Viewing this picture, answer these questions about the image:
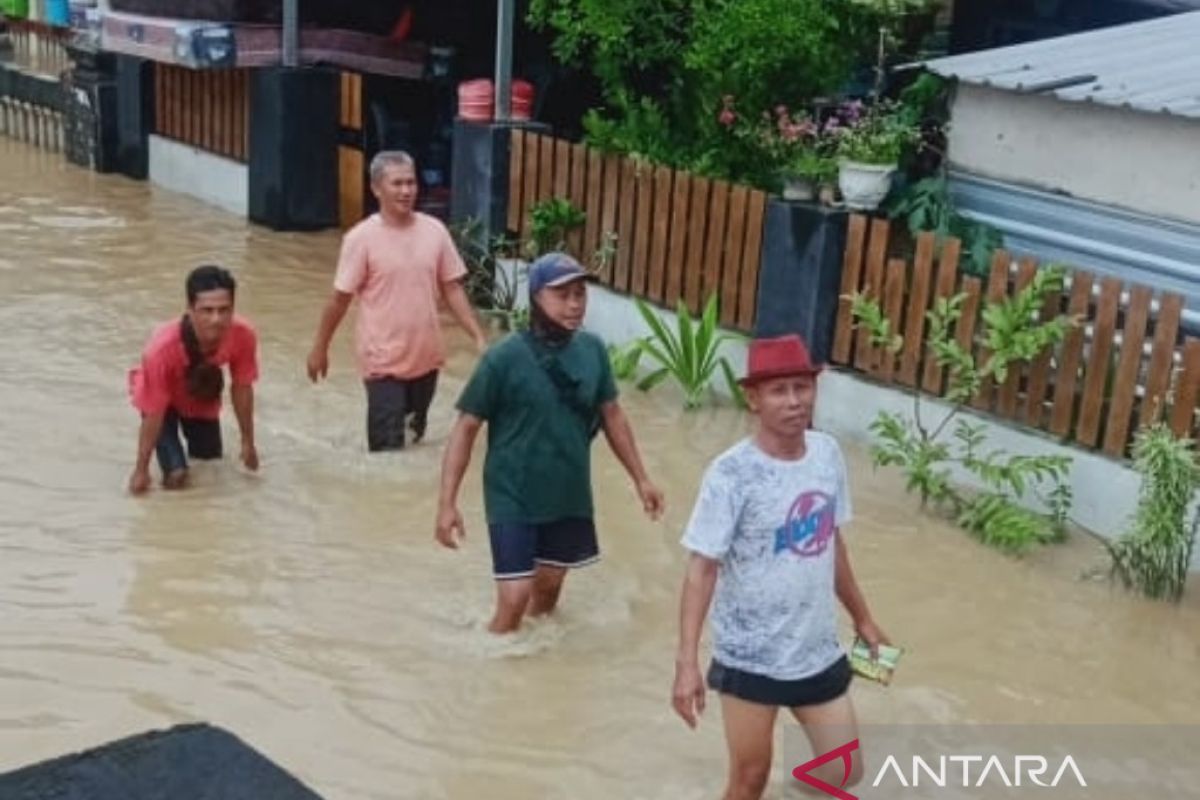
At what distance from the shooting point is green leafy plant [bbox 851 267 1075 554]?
7.51 metres

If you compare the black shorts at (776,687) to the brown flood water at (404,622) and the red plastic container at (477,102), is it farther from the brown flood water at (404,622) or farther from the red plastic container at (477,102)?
the red plastic container at (477,102)

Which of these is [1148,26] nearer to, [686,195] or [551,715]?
[686,195]

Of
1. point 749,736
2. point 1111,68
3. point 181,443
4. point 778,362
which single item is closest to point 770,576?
point 749,736

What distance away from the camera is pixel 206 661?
5957 millimetres

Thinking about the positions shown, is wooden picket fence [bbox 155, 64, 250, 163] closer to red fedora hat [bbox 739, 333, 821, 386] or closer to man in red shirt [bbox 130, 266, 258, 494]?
man in red shirt [bbox 130, 266, 258, 494]

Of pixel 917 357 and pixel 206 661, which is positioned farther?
pixel 917 357

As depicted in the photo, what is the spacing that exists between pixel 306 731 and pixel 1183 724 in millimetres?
3062

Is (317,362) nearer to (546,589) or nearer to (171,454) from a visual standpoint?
(171,454)

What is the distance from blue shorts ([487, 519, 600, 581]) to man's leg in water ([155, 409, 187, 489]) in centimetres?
234

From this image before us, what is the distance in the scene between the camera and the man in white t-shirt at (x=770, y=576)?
428 cm

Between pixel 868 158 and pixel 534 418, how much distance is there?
3.72 metres

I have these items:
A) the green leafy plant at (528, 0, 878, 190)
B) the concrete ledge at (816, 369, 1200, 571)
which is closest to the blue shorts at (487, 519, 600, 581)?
the concrete ledge at (816, 369, 1200, 571)

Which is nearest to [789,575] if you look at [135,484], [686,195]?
[135,484]

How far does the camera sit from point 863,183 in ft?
28.8
